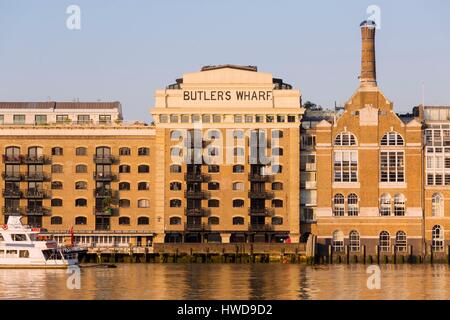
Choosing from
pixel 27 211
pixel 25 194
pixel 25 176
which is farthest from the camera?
pixel 25 176

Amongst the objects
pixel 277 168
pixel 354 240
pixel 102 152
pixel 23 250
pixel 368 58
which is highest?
pixel 368 58

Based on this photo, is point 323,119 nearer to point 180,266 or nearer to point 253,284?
point 180,266

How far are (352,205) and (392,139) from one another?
9136mm

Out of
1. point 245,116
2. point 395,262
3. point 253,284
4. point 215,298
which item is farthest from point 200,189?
point 215,298

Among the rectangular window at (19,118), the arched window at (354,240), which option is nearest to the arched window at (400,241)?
the arched window at (354,240)

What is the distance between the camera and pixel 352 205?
177 meters

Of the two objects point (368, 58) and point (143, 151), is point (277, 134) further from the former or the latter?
point (143, 151)

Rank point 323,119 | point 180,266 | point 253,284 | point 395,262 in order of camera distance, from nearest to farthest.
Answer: point 253,284, point 180,266, point 395,262, point 323,119

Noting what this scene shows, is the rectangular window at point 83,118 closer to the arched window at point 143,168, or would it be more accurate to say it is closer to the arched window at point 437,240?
the arched window at point 143,168

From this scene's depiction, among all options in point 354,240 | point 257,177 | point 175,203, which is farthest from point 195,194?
point 354,240

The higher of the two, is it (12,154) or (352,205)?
(12,154)

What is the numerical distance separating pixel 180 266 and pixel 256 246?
14.2 metres

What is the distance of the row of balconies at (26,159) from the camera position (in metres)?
178
